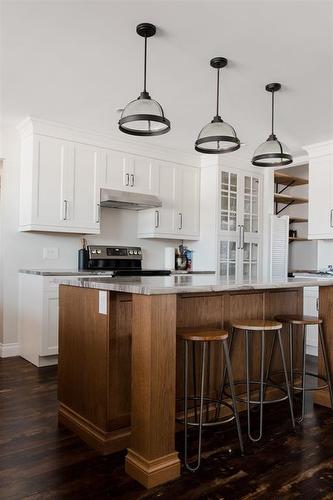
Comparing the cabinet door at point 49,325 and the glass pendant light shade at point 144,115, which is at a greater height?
the glass pendant light shade at point 144,115

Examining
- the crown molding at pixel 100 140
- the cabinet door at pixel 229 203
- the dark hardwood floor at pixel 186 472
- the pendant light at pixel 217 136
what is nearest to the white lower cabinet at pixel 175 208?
the crown molding at pixel 100 140

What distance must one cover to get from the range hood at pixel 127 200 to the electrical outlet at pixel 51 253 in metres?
0.77

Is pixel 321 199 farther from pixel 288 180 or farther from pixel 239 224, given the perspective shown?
pixel 288 180

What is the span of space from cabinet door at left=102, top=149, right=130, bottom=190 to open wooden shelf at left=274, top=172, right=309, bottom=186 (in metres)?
2.45

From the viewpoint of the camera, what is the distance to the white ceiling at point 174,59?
2385 millimetres

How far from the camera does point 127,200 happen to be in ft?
15.1

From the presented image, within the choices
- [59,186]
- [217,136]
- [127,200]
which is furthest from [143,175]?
[217,136]

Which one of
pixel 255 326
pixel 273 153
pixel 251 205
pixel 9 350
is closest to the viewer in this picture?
pixel 255 326

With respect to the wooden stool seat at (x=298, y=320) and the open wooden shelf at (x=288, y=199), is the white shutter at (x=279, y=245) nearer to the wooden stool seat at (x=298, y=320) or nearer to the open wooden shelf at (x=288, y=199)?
the open wooden shelf at (x=288, y=199)

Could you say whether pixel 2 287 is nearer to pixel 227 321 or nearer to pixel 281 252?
pixel 227 321

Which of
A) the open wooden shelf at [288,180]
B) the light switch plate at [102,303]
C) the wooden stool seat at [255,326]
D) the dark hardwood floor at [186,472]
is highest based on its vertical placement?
the open wooden shelf at [288,180]

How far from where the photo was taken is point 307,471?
6.64 ft

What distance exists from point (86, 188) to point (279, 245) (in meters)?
2.92

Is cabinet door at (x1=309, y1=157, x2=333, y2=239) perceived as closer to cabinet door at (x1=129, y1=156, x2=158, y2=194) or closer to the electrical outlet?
cabinet door at (x1=129, y1=156, x2=158, y2=194)
